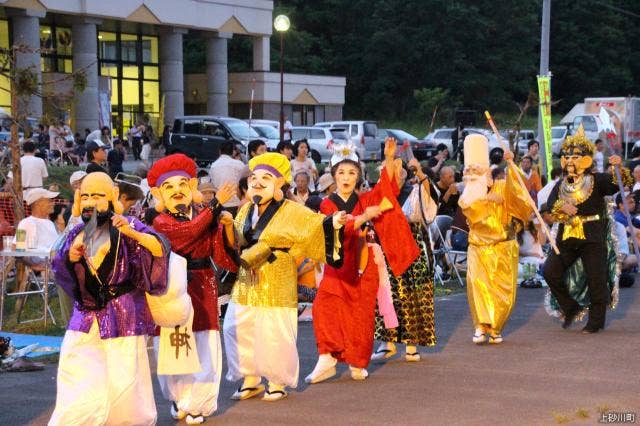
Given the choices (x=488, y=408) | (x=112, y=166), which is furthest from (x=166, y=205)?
(x=112, y=166)

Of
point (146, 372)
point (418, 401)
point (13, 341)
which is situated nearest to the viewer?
point (146, 372)

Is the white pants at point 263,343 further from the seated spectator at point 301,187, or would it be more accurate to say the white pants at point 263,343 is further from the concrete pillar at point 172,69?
the concrete pillar at point 172,69

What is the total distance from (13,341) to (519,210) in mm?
4683

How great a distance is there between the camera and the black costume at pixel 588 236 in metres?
11.1

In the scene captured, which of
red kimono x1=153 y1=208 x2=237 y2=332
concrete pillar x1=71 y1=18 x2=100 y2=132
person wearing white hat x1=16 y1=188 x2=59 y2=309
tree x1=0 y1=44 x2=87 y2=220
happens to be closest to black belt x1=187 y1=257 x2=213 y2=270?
red kimono x1=153 y1=208 x2=237 y2=332

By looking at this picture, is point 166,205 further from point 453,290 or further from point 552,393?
point 453,290

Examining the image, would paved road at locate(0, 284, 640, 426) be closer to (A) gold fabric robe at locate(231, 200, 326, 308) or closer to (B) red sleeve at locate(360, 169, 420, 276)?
(A) gold fabric robe at locate(231, 200, 326, 308)

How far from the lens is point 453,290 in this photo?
14.9 metres

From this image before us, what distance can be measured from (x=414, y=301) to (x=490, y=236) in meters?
1.26

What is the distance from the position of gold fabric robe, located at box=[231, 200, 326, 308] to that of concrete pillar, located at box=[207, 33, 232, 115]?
1490 inches

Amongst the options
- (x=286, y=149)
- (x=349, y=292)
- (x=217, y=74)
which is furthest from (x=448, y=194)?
(x=217, y=74)

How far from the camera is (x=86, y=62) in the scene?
3981cm

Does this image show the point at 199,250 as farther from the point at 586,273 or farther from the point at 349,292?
the point at 586,273

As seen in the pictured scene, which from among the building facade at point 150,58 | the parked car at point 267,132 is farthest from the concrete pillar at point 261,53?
the parked car at point 267,132
